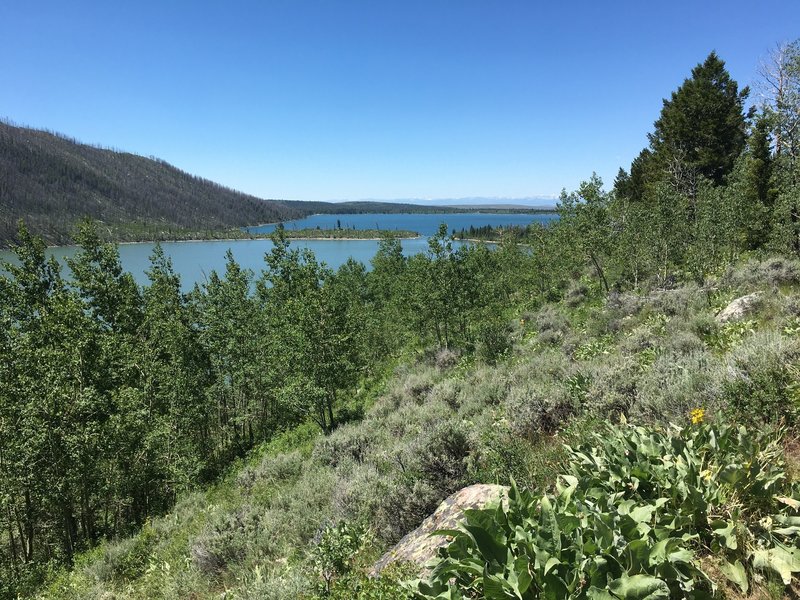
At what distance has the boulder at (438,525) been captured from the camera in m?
3.59

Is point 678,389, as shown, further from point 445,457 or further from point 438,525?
point 438,525

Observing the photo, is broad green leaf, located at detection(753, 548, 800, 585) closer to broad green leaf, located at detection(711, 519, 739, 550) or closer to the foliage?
the foliage

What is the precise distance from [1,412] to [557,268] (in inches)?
1196

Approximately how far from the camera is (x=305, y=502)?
718 cm

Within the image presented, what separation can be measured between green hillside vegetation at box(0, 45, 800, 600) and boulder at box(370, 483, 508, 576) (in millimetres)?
310

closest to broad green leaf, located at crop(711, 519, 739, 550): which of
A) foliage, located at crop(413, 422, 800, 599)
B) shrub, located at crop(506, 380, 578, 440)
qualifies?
foliage, located at crop(413, 422, 800, 599)

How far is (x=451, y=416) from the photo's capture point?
8391 millimetres

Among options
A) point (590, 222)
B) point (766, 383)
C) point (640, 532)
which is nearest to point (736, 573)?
point (640, 532)

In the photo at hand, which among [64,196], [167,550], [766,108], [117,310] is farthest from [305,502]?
[64,196]

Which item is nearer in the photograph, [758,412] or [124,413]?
[758,412]

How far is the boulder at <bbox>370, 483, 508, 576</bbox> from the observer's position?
3594 mm

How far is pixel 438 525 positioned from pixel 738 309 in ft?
30.4

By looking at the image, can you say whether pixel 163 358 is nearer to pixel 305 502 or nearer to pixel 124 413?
pixel 124 413

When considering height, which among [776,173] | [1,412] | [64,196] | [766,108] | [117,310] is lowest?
[1,412]
